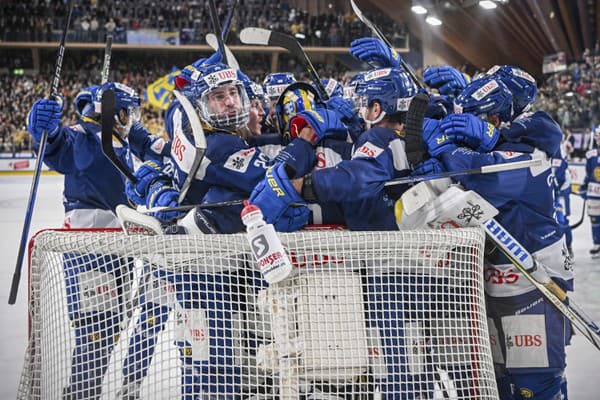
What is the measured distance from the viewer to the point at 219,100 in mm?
2184

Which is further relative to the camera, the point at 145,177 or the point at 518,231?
the point at 145,177

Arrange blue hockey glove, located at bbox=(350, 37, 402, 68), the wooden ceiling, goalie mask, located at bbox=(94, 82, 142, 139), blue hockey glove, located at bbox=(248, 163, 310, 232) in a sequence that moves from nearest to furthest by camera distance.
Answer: blue hockey glove, located at bbox=(248, 163, 310, 232) < blue hockey glove, located at bbox=(350, 37, 402, 68) < goalie mask, located at bbox=(94, 82, 142, 139) < the wooden ceiling

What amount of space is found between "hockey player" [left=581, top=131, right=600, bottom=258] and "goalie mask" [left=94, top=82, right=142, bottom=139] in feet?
15.0

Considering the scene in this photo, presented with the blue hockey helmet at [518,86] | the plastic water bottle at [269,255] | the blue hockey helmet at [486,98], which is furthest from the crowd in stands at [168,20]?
the plastic water bottle at [269,255]

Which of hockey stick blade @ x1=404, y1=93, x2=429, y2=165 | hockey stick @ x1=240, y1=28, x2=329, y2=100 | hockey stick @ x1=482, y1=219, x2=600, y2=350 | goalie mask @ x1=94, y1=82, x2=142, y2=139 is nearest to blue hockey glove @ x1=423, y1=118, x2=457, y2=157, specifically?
hockey stick blade @ x1=404, y1=93, x2=429, y2=165

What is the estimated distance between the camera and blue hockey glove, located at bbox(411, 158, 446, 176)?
2.05m

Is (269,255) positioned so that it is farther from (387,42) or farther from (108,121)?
(387,42)

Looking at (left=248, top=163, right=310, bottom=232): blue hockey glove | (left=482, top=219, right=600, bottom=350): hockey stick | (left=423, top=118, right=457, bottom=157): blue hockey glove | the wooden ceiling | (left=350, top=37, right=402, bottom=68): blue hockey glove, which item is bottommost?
(left=482, top=219, right=600, bottom=350): hockey stick

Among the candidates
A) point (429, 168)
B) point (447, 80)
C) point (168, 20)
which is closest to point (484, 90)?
point (429, 168)

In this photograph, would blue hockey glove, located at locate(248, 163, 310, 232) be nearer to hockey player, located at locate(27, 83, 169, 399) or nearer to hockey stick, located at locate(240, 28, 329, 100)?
hockey stick, located at locate(240, 28, 329, 100)

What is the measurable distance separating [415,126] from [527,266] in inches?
21.5

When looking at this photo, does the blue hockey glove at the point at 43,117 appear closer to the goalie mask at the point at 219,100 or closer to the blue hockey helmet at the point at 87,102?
the blue hockey helmet at the point at 87,102

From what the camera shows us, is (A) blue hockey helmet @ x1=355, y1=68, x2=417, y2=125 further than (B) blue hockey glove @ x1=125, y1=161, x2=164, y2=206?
No

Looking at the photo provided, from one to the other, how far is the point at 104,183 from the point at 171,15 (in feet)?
68.0
